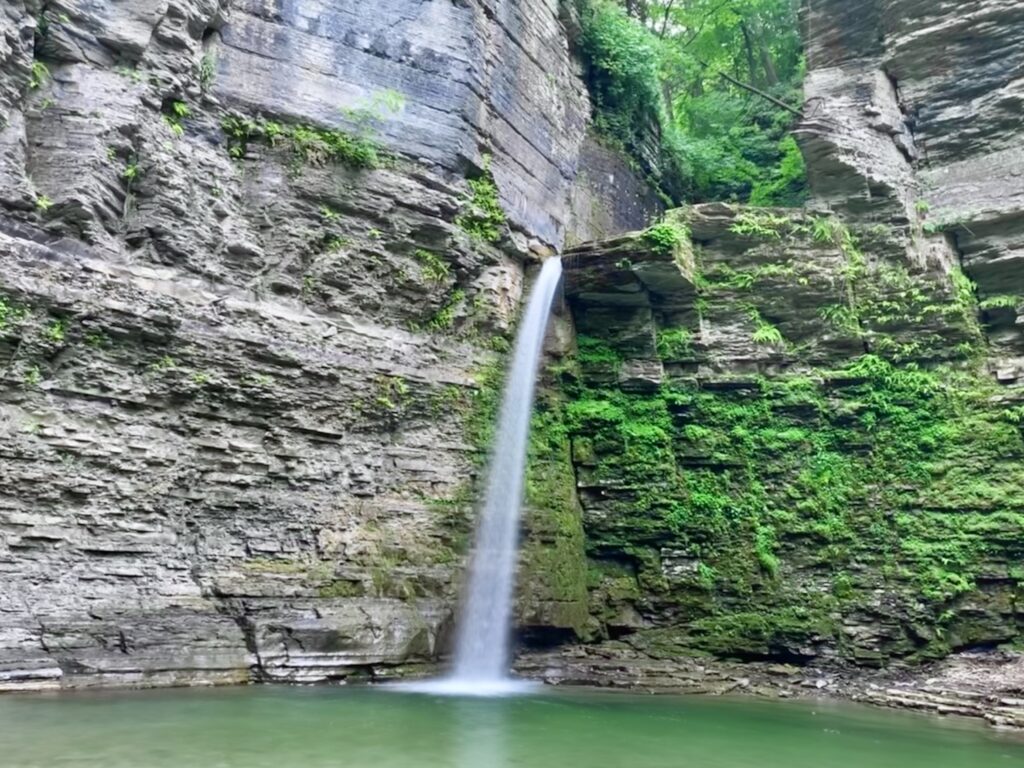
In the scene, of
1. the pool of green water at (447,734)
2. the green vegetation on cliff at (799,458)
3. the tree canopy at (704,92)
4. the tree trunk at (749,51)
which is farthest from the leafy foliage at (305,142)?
the tree trunk at (749,51)

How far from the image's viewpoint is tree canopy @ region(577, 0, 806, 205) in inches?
643

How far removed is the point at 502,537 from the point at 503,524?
18 cm

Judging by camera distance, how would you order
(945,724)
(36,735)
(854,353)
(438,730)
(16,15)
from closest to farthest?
(36,735)
(438,730)
(945,724)
(16,15)
(854,353)

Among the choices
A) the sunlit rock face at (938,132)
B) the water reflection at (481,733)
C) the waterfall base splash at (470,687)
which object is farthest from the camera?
the sunlit rock face at (938,132)

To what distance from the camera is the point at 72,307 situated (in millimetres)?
9188

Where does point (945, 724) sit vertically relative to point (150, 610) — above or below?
below

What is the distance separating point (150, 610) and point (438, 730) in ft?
11.9

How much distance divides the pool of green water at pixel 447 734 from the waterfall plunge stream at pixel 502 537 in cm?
184

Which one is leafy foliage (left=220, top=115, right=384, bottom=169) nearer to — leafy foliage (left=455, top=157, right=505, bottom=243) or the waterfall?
leafy foliage (left=455, top=157, right=505, bottom=243)

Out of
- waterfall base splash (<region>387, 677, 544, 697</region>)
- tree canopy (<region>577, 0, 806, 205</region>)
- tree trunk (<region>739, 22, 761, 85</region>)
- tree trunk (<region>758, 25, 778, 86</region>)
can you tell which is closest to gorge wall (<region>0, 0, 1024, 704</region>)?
waterfall base splash (<region>387, 677, 544, 697</region>)

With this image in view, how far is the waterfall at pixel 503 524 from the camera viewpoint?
11430mm

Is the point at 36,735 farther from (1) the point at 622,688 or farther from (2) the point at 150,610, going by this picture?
(1) the point at 622,688

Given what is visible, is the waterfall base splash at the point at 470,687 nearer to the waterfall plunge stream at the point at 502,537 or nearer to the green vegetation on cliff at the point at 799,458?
the waterfall plunge stream at the point at 502,537

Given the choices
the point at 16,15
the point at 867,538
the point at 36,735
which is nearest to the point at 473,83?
the point at 16,15
